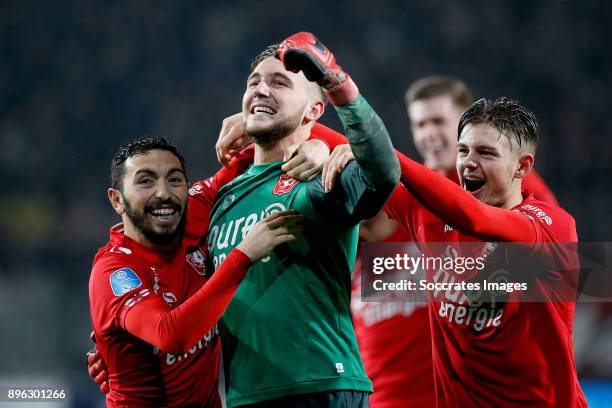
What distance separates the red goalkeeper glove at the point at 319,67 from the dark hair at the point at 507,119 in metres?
1.16

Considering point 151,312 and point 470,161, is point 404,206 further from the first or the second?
point 151,312

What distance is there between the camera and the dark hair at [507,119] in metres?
3.49

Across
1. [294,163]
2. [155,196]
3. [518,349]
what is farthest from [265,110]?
[518,349]

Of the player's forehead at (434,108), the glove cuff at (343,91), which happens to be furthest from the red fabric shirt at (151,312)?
the player's forehead at (434,108)

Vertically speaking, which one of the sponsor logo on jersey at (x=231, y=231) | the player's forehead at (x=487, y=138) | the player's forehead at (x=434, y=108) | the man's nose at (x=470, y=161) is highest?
the player's forehead at (x=434, y=108)

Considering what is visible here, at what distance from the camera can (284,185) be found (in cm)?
302

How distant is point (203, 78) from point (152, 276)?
712cm

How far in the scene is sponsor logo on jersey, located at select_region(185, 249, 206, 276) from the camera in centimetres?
337

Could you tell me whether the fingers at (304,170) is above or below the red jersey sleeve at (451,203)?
above

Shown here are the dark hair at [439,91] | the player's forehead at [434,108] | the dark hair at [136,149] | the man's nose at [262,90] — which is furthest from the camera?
the dark hair at [439,91]

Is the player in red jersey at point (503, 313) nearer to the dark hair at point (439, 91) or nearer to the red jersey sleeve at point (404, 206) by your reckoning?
the red jersey sleeve at point (404, 206)

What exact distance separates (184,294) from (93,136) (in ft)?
20.5

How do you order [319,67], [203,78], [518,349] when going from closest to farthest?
[319,67]
[518,349]
[203,78]

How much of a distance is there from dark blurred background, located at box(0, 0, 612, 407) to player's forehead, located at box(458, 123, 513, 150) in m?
4.87
